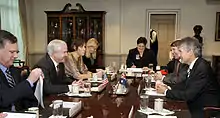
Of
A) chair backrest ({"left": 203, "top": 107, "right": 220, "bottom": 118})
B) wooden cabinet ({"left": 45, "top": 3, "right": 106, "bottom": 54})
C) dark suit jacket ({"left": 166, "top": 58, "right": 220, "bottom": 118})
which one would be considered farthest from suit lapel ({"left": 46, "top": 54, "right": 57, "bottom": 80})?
wooden cabinet ({"left": 45, "top": 3, "right": 106, "bottom": 54})

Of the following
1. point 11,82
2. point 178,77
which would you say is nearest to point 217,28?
point 178,77

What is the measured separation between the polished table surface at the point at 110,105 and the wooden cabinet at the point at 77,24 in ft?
13.6

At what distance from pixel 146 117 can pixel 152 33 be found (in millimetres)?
5425

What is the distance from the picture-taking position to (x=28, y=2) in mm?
7086

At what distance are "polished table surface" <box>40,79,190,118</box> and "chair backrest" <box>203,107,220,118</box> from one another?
0.58ft

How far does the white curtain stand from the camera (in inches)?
231

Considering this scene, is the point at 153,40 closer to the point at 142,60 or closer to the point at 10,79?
the point at 142,60

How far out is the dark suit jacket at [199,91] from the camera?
2371mm

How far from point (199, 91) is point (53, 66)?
4.56 feet

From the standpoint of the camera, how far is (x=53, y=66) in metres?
2.75

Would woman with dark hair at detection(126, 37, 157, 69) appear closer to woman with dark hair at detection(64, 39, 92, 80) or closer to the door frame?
woman with dark hair at detection(64, 39, 92, 80)

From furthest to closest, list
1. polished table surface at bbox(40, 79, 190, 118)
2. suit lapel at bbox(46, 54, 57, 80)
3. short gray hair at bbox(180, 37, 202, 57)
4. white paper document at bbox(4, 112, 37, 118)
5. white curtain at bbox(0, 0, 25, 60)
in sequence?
white curtain at bbox(0, 0, 25, 60), suit lapel at bbox(46, 54, 57, 80), short gray hair at bbox(180, 37, 202, 57), polished table surface at bbox(40, 79, 190, 118), white paper document at bbox(4, 112, 37, 118)

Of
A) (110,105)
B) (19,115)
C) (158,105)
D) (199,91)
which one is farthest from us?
(199,91)

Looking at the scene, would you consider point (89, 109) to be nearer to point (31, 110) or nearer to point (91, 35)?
point (31, 110)
